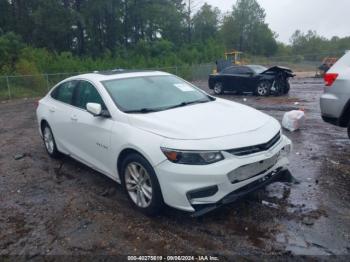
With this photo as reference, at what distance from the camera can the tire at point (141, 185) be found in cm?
367

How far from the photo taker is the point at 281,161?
408cm

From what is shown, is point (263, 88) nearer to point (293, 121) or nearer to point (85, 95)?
point (293, 121)

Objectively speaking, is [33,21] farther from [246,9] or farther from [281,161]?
[246,9]

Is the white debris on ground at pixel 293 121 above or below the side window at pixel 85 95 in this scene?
below

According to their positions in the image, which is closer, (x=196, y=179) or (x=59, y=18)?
(x=196, y=179)

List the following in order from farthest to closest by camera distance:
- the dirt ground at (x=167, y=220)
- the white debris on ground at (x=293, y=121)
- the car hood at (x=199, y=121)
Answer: the white debris on ground at (x=293, y=121) → the car hood at (x=199, y=121) → the dirt ground at (x=167, y=220)

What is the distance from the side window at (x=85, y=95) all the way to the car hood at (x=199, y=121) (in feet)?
2.69

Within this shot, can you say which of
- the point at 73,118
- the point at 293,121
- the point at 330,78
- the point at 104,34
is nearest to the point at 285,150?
the point at 330,78

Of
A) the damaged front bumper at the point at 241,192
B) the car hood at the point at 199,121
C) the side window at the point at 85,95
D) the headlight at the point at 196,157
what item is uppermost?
the side window at the point at 85,95

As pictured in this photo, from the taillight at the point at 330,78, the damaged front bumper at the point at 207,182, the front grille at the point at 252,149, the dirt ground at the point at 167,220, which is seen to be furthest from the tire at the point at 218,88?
the damaged front bumper at the point at 207,182

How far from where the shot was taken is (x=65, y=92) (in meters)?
5.65

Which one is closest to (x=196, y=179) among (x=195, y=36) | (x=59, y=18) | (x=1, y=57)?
(x=1, y=57)

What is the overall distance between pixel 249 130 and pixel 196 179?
86cm

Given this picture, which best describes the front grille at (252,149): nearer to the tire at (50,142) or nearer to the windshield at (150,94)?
the windshield at (150,94)
